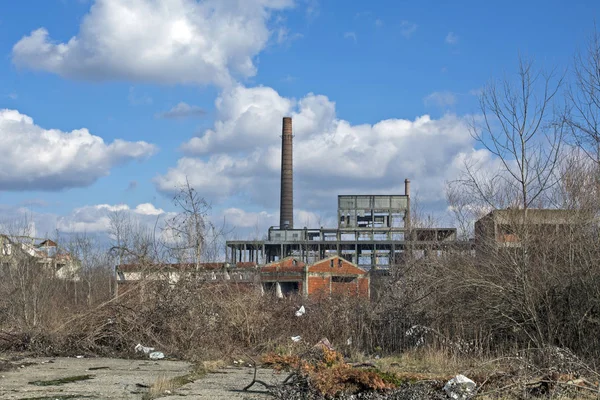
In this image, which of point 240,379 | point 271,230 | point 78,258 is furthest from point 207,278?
point 271,230

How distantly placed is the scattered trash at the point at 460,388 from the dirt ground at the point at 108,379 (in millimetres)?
2853

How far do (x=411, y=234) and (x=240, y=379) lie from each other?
1513 cm

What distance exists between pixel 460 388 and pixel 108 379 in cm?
653

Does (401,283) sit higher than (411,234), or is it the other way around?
(411,234)

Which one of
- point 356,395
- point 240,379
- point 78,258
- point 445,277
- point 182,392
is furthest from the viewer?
point 78,258

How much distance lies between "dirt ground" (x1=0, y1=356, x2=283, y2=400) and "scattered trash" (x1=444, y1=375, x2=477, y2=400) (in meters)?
2.85

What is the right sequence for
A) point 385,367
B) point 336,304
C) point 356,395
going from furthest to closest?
1. point 336,304
2. point 385,367
3. point 356,395

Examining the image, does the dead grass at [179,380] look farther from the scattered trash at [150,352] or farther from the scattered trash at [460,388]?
the scattered trash at [460,388]

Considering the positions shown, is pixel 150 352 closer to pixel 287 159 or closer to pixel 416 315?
pixel 416 315

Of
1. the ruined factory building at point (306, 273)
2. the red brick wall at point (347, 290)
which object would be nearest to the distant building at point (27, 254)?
the red brick wall at point (347, 290)

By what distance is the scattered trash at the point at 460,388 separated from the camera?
9.09 meters

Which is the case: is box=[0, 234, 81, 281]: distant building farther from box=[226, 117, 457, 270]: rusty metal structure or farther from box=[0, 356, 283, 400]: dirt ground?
box=[226, 117, 457, 270]: rusty metal structure

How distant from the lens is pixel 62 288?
26.2 meters

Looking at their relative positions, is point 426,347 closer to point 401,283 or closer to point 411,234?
point 401,283
